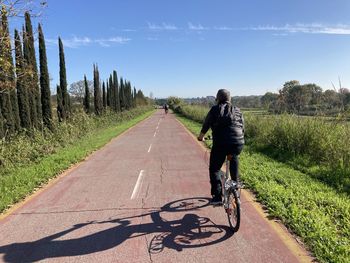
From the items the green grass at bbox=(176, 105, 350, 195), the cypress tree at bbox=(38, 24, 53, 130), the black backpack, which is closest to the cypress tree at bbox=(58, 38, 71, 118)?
the cypress tree at bbox=(38, 24, 53, 130)

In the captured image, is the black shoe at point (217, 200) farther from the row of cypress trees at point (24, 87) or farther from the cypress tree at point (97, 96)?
the cypress tree at point (97, 96)

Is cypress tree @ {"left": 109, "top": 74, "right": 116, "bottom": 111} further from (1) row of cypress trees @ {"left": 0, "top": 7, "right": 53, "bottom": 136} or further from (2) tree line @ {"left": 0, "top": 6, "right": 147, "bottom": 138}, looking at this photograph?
(1) row of cypress trees @ {"left": 0, "top": 7, "right": 53, "bottom": 136}

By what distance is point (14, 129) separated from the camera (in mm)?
16359

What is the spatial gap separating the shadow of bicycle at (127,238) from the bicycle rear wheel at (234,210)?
140mm

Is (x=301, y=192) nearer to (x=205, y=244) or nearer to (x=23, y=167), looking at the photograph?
(x=205, y=244)

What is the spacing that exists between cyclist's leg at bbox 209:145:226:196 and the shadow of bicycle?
574 mm

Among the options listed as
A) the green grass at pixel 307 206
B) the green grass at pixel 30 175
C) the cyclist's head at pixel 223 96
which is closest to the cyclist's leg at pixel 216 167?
the cyclist's head at pixel 223 96

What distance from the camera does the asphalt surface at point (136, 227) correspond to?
4.87m

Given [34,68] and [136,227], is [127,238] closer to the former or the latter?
[136,227]

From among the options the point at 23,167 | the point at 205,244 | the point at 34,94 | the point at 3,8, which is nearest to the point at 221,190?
the point at 205,244

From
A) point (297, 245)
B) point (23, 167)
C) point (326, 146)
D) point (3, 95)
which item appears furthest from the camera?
point (3, 95)

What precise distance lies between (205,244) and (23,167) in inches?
343

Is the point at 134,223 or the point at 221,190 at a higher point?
the point at 221,190

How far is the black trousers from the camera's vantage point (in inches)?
235
